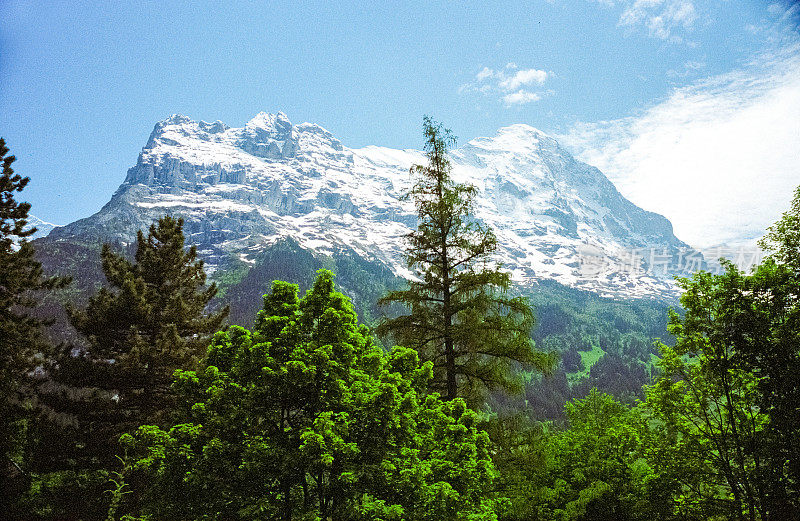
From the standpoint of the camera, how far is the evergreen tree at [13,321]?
1808 centimetres

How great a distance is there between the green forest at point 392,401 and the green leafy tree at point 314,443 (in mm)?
59

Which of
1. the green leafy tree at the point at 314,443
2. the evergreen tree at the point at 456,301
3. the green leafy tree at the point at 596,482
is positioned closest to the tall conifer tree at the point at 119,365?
the green leafy tree at the point at 314,443

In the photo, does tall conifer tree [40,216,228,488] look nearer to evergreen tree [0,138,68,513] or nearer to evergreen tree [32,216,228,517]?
evergreen tree [32,216,228,517]

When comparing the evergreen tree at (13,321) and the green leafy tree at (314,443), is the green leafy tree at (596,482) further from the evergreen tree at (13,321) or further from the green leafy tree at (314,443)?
the evergreen tree at (13,321)

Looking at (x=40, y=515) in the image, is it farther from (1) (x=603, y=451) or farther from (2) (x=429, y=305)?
(1) (x=603, y=451)

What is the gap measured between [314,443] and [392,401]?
200 centimetres

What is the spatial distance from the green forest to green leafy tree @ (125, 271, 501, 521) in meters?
0.06

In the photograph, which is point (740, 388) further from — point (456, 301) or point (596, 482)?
point (456, 301)

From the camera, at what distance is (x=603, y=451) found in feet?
70.7

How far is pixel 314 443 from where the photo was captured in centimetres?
914

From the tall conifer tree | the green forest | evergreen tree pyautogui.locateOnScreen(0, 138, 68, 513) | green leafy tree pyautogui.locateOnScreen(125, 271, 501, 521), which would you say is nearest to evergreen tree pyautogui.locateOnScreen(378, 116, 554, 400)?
the green forest

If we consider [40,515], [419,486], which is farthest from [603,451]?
[40,515]

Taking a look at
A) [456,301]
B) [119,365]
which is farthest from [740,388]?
[119,365]

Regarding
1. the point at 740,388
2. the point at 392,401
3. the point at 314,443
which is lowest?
the point at 314,443
